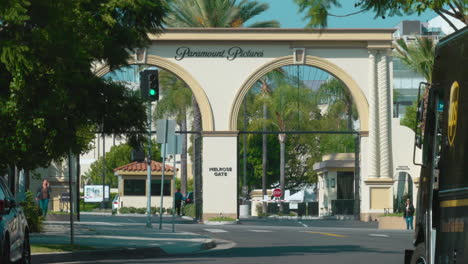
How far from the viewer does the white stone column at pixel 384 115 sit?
48.0m

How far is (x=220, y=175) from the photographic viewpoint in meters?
47.6

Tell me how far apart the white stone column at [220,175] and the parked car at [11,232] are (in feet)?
101

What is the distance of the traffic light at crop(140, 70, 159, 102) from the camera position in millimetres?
29875

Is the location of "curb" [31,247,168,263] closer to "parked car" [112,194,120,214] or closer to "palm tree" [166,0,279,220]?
"palm tree" [166,0,279,220]

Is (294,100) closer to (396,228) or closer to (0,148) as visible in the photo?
(396,228)

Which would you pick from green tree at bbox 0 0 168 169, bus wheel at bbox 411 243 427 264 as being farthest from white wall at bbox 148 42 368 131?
bus wheel at bbox 411 243 427 264

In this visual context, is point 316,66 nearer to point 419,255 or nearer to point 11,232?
point 11,232

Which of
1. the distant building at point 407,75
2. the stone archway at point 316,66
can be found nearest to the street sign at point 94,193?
the stone archway at point 316,66

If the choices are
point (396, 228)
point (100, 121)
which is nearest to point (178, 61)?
point (396, 228)

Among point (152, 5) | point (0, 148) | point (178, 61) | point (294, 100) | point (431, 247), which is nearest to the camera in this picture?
point (431, 247)

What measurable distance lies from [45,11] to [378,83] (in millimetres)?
30769

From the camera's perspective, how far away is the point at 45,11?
1898 centimetres

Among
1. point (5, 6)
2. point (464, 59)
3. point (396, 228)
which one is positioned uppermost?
point (5, 6)

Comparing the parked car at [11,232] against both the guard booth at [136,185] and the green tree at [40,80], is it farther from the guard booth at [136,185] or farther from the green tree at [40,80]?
the guard booth at [136,185]
